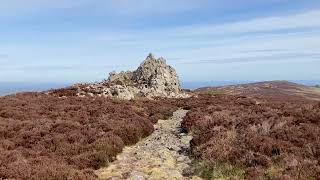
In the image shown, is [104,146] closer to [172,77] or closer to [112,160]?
[112,160]

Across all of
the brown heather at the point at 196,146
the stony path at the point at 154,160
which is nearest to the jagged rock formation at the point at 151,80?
the brown heather at the point at 196,146

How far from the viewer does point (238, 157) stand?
16094 mm

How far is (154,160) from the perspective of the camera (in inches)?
691

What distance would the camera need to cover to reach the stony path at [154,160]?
15.3 m

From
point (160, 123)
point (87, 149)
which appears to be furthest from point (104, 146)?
point (160, 123)

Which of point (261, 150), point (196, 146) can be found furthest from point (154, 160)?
point (261, 150)

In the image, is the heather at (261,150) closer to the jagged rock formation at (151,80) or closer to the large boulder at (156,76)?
the jagged rock formation at (151,80)

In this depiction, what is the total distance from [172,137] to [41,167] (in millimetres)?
10849

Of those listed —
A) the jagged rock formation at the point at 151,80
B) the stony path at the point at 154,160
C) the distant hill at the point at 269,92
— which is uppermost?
the jagged rock formation at the point at 151,80

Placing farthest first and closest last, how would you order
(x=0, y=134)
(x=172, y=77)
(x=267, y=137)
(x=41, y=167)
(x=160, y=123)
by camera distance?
(x=172, y=77)
(x=160, y=123)
(x=0, y=134)
(x=267, y=137)
(x=41, y=167)

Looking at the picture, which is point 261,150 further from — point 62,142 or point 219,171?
point 62,142

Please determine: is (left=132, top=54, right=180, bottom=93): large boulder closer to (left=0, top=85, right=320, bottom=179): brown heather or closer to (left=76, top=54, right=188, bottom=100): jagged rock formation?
(left=76, top=54, right=188, bottom=100): jagged rock formation

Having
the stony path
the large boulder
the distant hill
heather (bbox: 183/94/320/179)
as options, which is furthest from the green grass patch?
the distant hill

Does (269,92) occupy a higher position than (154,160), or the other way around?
(154,160)
